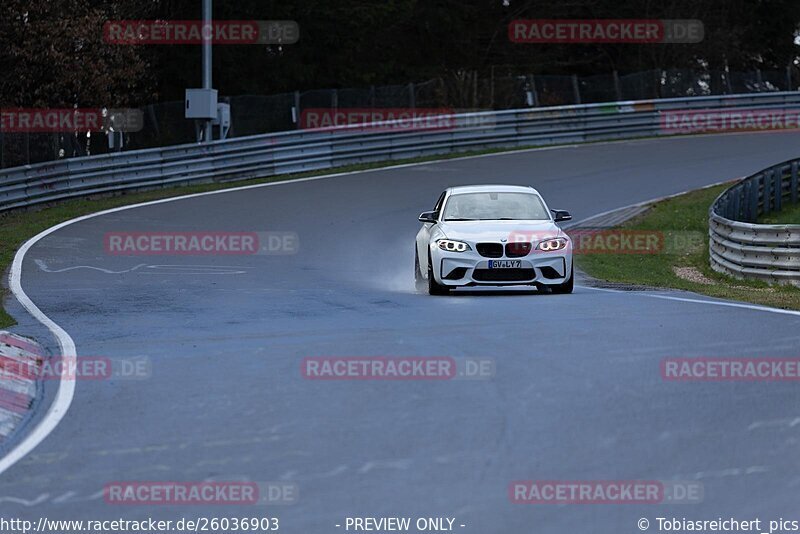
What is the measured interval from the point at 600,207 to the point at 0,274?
49.5ft

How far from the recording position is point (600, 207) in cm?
3056

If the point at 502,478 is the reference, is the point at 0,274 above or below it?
below

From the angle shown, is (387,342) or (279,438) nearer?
(279,438)

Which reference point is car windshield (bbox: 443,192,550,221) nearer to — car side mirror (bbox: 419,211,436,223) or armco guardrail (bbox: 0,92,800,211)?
car side mirror (bbox: 419,211,436,223)

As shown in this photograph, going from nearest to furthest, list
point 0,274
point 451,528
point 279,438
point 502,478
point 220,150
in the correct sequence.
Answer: point 451,528, point 502,478, point 279,438, point 0,274, point 220,150

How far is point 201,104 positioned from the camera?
115ft

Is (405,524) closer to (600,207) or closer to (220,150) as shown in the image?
(600,207)

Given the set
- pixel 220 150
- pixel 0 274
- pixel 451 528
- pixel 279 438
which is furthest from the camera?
pixel 220 150

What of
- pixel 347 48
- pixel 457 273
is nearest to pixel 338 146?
pixel 347 48

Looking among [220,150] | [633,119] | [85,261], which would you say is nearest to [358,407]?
[85,261]

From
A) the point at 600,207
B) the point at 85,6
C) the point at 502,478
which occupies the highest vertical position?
the point at 85,6

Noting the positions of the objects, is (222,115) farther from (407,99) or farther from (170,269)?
(170,269)

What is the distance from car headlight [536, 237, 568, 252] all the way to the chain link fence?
17736mm

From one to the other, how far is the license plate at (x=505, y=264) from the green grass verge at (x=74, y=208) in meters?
7.60
